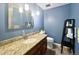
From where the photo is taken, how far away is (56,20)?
1672 mm

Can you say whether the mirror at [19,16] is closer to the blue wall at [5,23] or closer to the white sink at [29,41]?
the blue wall at [5,23]

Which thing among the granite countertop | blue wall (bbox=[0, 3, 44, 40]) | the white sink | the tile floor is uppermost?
blue wall (bbox=[0, 3, 44, 40])

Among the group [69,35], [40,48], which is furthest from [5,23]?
[69,35]

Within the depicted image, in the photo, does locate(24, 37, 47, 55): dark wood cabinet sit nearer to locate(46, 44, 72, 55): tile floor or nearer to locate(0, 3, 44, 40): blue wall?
locate(46, 44, 72, 55): tile floor

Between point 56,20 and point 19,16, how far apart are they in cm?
53

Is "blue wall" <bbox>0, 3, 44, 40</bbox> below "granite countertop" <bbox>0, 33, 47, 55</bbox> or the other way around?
the other way around

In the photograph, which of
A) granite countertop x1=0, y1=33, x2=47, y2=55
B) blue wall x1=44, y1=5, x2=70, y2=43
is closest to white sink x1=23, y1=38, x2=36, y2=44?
granite countertop x1=0, y1=33, x2=47, y2=55

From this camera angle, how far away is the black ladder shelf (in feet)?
5.32

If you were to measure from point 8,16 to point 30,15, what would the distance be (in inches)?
11.8

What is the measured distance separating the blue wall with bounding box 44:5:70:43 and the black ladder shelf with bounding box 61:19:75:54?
0.06m

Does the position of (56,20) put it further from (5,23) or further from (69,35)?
(5,23)

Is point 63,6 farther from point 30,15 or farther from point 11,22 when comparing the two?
point 11,22

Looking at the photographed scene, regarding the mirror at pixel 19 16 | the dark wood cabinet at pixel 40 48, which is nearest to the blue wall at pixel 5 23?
the mirror at pixel 19 16
